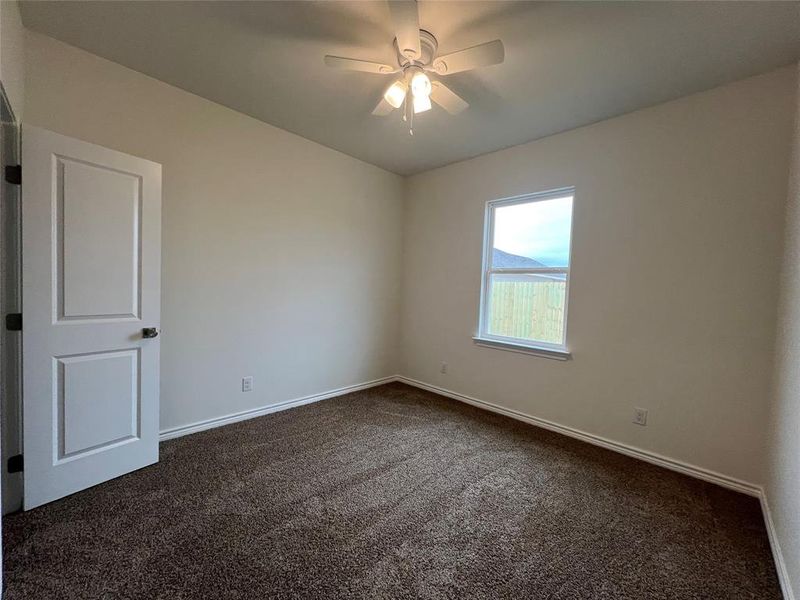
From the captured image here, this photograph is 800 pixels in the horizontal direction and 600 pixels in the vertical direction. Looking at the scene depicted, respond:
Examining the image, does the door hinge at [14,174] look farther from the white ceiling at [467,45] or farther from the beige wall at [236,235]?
the white ceiling at [467,45]

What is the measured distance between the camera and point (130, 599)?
129cm

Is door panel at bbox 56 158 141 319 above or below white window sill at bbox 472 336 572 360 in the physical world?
above

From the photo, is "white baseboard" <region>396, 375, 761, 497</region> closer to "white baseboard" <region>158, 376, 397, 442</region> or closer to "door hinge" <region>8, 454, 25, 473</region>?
"white baseboard" <region>158, 376, 397, 442</region>

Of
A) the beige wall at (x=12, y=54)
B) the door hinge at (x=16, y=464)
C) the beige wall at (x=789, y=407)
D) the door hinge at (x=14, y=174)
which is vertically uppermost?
the beige wall at (x=12, y=54)

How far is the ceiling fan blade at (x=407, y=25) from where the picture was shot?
145 cm

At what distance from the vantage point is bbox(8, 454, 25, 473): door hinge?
5.68 feet

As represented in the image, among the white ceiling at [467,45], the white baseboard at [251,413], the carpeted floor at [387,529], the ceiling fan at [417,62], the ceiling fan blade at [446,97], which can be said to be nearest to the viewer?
the carpeted floor at [387,529]

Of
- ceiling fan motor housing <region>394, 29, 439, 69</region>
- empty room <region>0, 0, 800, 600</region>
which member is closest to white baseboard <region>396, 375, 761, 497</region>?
empty room <region>0, 0, 800, 600</region>

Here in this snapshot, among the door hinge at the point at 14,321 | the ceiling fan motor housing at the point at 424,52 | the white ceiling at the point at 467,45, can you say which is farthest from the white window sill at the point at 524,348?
the door hinge at the point at 14,321

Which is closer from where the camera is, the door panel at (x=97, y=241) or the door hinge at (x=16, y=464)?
the door hinge at (x=16, y=464)

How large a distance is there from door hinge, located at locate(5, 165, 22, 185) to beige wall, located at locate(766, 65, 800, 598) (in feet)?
12.8

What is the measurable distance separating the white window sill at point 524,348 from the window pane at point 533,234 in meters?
0.76

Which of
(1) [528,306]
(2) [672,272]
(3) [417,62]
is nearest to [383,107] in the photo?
(3) [417,62]

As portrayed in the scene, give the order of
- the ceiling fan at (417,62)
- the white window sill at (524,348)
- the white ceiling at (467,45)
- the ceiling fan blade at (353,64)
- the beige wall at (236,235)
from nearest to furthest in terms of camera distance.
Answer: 1. the ceiling fan at (417,62)
2. the white ceiling at (467,45)
3. the ceiling fan blade at (353,64)
4. the beige wall at (236,235)
5. the white window sill at (524,348)
